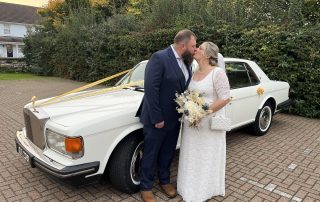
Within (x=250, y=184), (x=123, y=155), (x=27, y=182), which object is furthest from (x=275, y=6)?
(x=27, y=182)

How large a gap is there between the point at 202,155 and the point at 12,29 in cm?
4886

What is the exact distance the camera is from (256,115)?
5879 millimetres

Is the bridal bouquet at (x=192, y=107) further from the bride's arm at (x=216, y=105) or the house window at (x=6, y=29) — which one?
the house window at (x=6, y=29)

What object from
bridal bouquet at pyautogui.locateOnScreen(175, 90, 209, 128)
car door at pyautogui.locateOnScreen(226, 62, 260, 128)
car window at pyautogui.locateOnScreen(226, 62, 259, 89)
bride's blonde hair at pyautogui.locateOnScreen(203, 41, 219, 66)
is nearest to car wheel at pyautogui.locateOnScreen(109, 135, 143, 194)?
bridal bouquet at pyautogui.locateOnScreen(175, 90, 209, 128)

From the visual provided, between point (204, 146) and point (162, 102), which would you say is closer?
point (162, 102)

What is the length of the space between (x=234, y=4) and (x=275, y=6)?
154 centimetres

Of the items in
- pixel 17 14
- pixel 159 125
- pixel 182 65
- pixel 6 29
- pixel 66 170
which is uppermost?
pixel 17 14

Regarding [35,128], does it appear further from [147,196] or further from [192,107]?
[192,107]

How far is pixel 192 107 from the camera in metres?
3.23

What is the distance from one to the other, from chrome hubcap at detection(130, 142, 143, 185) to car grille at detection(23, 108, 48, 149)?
1.11m

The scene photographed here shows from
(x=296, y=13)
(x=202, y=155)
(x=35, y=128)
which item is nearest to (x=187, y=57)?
(x=202, y=155)

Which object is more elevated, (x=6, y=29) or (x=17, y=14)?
(x=17, y=14)

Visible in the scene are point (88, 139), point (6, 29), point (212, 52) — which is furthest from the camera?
point (6, 29)

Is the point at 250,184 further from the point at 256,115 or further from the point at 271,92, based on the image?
the point at 271,92
